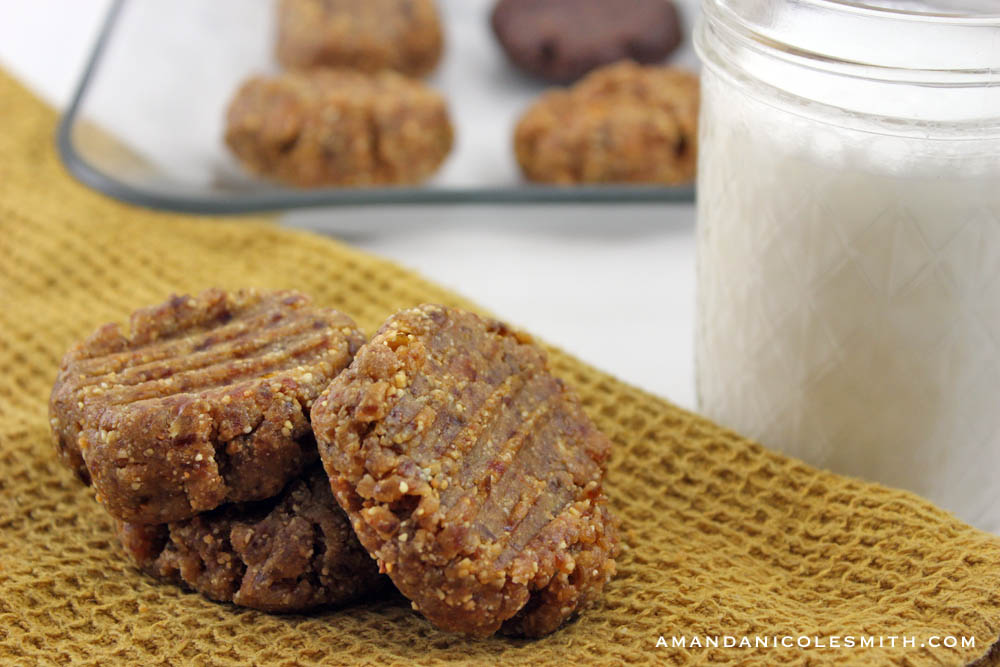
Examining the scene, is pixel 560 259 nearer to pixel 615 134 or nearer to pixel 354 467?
pixel 615 134

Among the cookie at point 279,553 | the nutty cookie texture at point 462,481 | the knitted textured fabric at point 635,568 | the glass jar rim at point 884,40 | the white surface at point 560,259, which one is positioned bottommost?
the white surface at point 560,259

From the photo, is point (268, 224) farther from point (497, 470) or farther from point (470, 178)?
point (497, 470)

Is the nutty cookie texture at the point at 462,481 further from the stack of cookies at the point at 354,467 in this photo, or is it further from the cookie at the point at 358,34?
the cookie at the point at 358,34

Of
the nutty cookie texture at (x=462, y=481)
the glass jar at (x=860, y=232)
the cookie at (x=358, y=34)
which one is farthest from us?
the cookie at (x=358, y=34)

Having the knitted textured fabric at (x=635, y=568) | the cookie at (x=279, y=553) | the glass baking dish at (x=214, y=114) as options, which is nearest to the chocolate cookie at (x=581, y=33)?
the glass baking dish at (x=214, y=114)

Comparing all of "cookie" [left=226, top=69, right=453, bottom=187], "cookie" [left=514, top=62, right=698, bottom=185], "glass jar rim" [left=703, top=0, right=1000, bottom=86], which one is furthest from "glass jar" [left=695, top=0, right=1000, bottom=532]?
"cookie" [left=226, top=69, right=453, bottom=187]

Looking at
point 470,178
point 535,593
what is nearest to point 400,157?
point 470,178
